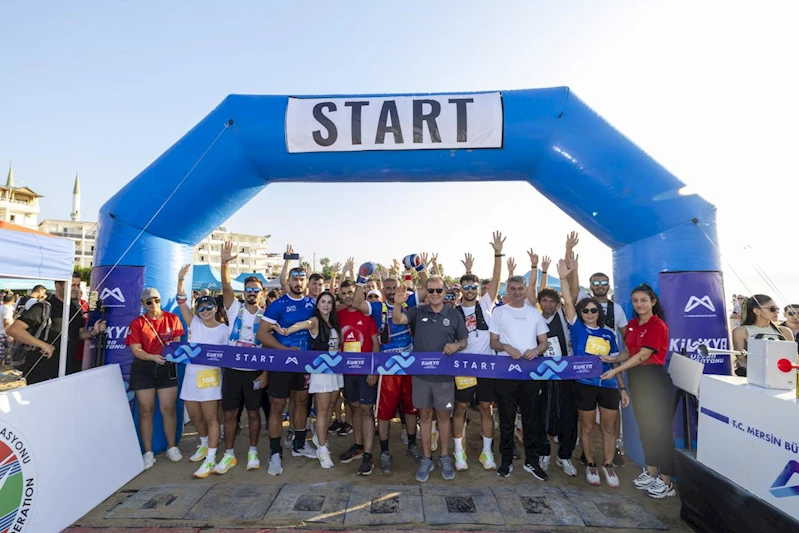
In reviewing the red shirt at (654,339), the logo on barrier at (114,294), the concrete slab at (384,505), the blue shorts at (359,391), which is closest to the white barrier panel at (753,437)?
the red shirt at (654,339)

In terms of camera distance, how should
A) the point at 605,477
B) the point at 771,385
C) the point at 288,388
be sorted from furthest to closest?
the point at 288,388, the point at 605,477, the point at 771,385

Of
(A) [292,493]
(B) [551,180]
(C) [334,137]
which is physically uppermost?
(C) [334,137]

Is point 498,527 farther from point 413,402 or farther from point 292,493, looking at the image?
point 292,493

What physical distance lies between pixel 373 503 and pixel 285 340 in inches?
74.5

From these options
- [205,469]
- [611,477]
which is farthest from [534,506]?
[205,469]

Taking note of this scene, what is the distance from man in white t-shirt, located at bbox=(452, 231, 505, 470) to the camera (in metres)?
4.59

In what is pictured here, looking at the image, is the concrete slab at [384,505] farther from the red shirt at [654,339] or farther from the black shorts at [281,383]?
the red shirt at [654,339]

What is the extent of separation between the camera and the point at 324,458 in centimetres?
466

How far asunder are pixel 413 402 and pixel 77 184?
112932 mm

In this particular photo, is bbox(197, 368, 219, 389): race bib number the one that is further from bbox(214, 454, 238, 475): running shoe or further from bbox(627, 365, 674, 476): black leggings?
bbox(627, 365, 674, 476): black leggings

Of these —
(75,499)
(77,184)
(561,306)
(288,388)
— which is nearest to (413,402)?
(288,388)

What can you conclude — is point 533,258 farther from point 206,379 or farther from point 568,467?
point 206,379

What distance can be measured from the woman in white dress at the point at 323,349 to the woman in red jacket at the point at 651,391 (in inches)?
110

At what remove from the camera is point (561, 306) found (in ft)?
16.0
